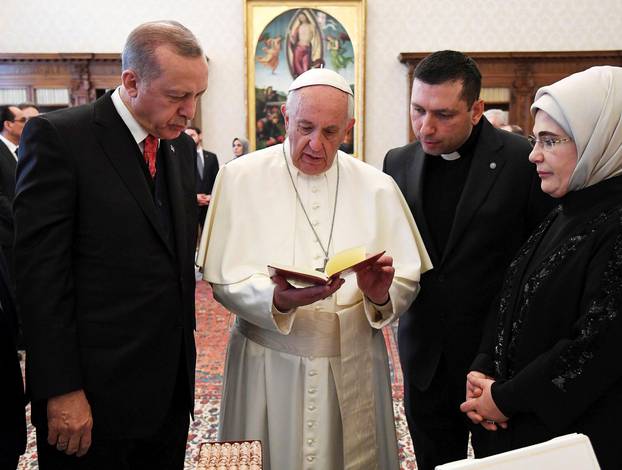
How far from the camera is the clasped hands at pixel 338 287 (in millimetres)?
1880

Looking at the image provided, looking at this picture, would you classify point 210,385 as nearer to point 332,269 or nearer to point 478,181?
point 478,181

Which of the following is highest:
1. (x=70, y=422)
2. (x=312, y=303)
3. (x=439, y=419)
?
(x=312, y=303)

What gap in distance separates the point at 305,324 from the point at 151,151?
863mm

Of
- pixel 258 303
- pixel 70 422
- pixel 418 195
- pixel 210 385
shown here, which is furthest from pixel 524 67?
pixel 70 422

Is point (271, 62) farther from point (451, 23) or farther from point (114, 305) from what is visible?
point (114, 305)

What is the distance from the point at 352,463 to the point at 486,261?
97cm

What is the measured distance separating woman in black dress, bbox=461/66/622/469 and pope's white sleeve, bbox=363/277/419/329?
1.44 feet

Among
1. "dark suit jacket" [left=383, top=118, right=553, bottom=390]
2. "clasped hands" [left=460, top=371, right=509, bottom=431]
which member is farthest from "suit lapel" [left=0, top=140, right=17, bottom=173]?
"clasped hands" [left=460, top=371, right=509, bottom=431]

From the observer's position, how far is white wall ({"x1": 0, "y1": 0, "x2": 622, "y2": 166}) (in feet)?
32.4

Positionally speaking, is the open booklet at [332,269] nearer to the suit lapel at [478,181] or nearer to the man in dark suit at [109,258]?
the man in dark suit at [109,258]

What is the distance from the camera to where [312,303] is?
2131 millimetres

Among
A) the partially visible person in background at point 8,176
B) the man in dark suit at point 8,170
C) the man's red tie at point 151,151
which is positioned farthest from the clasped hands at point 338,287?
the man in dark suit at point 8,170

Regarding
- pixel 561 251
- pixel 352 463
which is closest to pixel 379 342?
pixel 352 463

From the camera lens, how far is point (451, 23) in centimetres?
995
